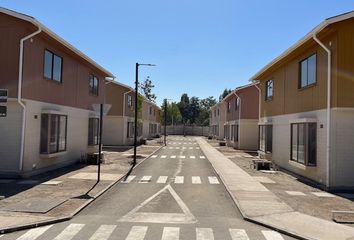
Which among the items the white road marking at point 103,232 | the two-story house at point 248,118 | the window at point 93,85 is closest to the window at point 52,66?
the window at point 93,85

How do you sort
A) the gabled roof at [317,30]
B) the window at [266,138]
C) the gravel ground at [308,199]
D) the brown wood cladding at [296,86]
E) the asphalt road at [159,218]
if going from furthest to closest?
the window at [266,138]
the brown wood cladding at [296,86]
the gabled roof at [317,30]
the gravel ground at [308,199]
the asphalt road at [159,218]

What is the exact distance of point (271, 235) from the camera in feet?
28.2

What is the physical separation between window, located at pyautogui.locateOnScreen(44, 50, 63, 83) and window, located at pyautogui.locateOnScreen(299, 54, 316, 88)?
11.8 m

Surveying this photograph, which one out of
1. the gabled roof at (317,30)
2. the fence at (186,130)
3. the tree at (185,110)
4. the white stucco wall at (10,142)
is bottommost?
the white stucco wall at (10,142)

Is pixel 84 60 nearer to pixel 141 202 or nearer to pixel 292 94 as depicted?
pixel 292 94

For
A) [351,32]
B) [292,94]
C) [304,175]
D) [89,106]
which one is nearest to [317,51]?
[351,32]

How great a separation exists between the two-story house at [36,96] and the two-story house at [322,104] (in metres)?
Result: 11.1

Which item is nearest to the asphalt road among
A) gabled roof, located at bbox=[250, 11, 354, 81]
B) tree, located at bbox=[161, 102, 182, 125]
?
gabled roof, located at bbox=[250, 11, 354, 81]

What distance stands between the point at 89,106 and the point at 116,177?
10.2 meters

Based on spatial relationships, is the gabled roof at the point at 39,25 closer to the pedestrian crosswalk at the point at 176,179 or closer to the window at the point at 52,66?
the window at the point at 52,66

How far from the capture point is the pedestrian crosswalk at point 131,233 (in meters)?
8.11

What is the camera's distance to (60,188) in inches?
557

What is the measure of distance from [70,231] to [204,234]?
9.34ft

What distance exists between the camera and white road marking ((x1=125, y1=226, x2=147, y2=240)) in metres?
8.09
